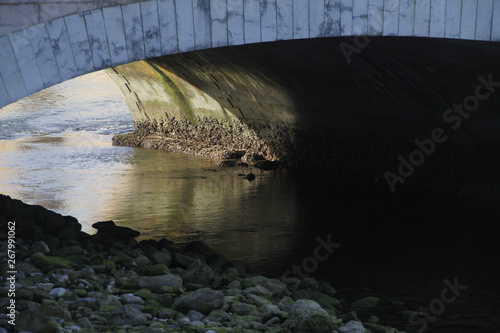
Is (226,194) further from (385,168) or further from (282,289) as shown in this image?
(282,289)

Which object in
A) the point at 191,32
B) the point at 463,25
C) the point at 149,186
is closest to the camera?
the point at 191,32

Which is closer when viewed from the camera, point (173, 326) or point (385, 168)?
point (173, 326)

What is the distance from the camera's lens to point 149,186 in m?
15.5

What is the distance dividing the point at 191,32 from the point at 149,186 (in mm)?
8090

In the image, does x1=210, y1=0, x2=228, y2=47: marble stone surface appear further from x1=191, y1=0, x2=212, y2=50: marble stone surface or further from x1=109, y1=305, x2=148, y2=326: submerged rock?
x1=109, y1=305, x2=148, y2=326: submerged rock

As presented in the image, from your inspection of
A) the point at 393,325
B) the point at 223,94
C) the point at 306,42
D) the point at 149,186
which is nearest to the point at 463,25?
the point at 306,42

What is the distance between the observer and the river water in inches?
361

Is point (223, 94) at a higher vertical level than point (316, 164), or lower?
higher

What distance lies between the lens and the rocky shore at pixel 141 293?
6461mm
